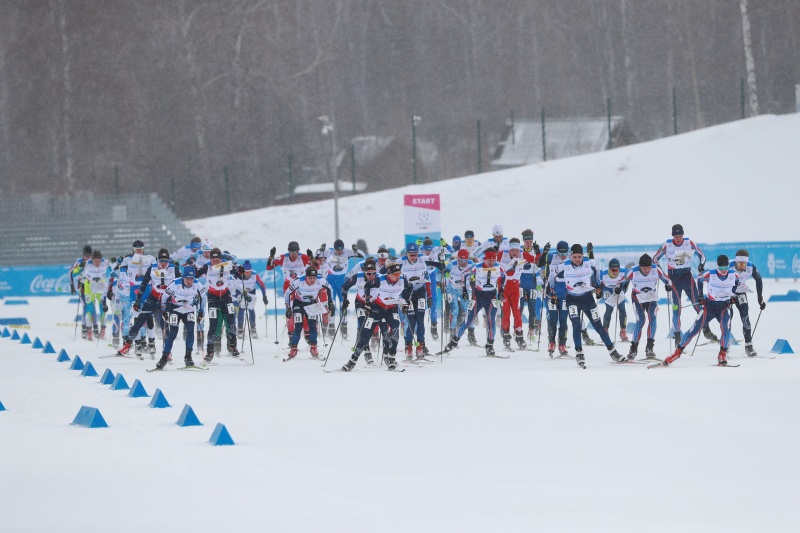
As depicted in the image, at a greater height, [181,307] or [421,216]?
[421,216]

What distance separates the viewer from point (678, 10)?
230 feet

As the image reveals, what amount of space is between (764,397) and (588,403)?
2078mm

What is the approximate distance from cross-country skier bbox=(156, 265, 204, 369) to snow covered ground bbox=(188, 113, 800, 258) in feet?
93.9

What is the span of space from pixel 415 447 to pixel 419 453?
12.7 inches

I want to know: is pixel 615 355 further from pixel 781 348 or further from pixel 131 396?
pixel 131 396

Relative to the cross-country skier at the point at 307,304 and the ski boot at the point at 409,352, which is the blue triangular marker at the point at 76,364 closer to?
the cross-country skier at the point at 307,304

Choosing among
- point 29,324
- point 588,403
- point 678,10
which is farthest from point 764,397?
point 678,10

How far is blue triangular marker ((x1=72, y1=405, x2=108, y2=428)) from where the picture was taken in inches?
536

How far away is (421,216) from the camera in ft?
95.2

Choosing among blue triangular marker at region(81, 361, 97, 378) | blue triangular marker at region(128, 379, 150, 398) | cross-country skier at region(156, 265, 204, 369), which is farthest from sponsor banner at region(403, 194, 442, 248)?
blue triangular marker at region(128, 379, 150, 398)

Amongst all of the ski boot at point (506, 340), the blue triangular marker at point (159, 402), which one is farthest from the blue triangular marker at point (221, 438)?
the ski boot at point (506, 340)

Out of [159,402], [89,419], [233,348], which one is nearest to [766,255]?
[233,348]

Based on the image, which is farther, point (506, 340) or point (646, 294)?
point (506, 340)

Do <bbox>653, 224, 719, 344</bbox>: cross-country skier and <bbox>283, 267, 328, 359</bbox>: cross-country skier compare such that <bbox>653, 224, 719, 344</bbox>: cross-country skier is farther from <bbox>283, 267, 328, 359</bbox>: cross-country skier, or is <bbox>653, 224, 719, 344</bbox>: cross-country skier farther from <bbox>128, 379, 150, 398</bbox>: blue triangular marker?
<bbox>128, 379, 150, 398</bbox>: blue triangular marker
